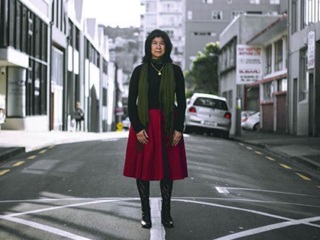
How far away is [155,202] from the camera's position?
26.2ft

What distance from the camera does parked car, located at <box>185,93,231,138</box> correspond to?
26750 millimetres

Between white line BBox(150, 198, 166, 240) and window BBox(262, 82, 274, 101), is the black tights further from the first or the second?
window BBox(262, 82, 274, 101)

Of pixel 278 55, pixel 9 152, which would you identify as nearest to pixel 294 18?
pixel 278 55

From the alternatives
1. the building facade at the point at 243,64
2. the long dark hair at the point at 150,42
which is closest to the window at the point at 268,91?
the building facade at the point at 243,64

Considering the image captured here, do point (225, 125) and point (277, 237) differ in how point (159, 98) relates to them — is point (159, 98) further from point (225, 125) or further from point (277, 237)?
point (225, 125)

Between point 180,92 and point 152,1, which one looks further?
point 152,1

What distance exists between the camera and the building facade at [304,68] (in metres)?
25.3

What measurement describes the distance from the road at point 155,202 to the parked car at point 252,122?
2727cm

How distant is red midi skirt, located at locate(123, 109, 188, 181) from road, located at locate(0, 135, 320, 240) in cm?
58

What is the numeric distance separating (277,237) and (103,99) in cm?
5957

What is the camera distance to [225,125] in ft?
88.9

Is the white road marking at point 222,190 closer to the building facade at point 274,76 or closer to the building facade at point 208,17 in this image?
the building facade at point 274,76

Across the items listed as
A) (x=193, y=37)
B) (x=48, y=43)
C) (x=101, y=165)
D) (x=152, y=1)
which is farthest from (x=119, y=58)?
(x=101, y=165)

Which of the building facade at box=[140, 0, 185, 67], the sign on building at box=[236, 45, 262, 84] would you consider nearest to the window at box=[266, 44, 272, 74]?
the sign on building at box=[236, 45, 262, 84]
